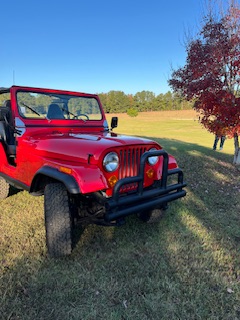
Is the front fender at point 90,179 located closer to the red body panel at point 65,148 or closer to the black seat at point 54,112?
the red body panel at point 65,148

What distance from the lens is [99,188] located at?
2.42 metres

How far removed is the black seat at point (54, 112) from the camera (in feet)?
12.8

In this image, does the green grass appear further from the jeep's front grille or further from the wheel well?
the jeep's front grille

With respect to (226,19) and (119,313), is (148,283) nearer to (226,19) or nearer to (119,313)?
(119,313)

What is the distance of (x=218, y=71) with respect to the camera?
247 inches

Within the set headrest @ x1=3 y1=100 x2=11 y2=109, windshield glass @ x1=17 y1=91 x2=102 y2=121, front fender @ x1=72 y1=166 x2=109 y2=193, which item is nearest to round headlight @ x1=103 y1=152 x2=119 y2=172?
front fender @ x1=72 y1=166 x2=109 y2=193

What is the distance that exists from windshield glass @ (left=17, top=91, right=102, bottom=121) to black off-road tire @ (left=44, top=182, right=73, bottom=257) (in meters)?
1.56

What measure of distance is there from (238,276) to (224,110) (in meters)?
4.36

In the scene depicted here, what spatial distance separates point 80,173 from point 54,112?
1.88 m

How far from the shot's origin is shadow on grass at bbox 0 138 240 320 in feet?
7.00

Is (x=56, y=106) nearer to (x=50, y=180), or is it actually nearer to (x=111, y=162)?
(x=50, y=180)

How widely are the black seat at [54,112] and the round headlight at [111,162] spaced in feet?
5.56

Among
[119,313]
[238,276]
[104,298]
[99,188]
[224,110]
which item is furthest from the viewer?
[224,110]

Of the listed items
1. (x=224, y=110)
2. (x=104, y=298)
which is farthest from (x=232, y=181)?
(x=104, y=298)
